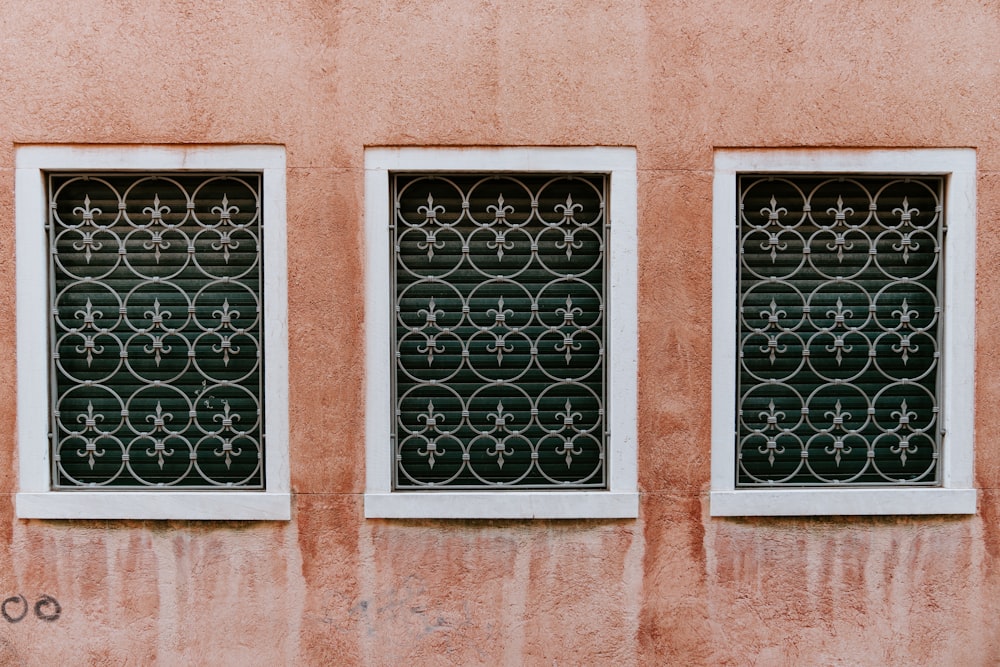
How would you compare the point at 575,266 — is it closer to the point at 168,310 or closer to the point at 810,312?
the point at 810,312

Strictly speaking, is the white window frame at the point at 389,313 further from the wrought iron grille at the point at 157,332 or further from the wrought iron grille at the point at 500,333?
the wrought iron grille at the point at 157,332

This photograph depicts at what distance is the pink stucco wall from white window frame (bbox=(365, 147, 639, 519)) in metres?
0.07

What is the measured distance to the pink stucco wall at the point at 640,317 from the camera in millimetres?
4289

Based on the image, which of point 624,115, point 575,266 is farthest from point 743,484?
point 624,115

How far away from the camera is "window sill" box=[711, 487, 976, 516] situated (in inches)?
172

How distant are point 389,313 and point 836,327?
93.3 inches

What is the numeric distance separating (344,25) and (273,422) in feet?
6.79

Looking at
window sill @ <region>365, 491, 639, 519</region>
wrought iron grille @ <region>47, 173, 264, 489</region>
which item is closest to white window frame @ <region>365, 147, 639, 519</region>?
window sill @ <region>365, 491, 639, 519</region>

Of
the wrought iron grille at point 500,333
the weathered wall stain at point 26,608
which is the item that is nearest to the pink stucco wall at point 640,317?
the weathered wall stain at point 26,608

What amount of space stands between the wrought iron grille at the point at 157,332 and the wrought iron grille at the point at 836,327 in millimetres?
2651

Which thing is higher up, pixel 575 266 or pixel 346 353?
pixel 575 266

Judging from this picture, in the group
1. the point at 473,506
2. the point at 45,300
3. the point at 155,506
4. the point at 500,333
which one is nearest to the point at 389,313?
the point at 500,333

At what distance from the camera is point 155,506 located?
432cm

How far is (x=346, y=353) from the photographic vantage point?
4.34 metres
